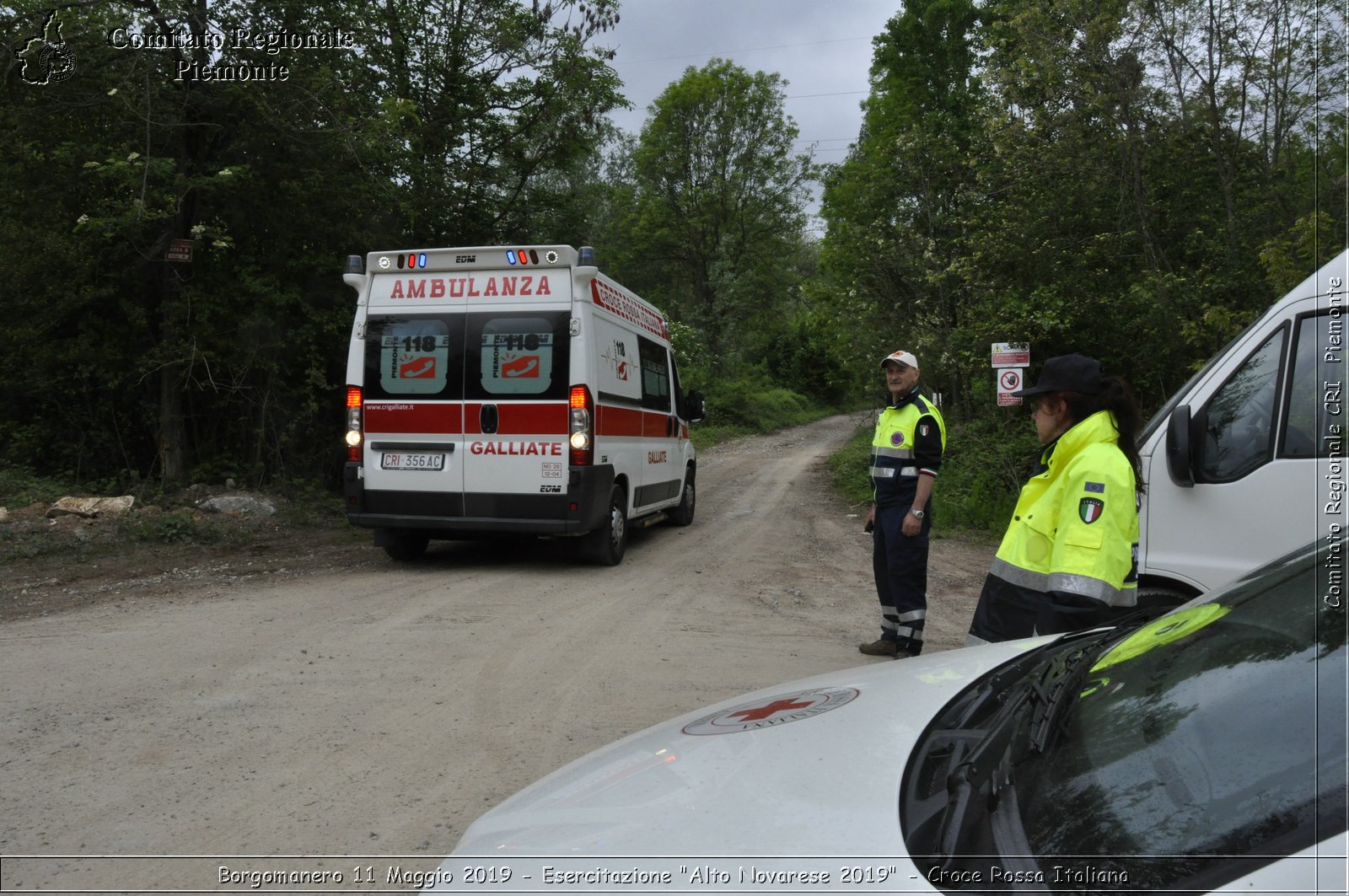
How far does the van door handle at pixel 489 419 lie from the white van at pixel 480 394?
0.4 inches

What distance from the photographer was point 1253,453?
4.09m

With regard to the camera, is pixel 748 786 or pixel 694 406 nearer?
pixel 748 786

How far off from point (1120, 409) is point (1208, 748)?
1.98 m

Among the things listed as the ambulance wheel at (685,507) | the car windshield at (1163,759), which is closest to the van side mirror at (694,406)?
the ambulance wheel at (685,507)

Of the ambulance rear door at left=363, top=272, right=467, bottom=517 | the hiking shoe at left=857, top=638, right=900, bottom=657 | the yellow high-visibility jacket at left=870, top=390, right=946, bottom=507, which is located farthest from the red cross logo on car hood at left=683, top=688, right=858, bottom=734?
the ambulance rear door at left=363, top=272, right=467, bottom=517

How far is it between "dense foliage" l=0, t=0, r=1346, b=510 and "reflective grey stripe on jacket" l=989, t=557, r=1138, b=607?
4376 mm

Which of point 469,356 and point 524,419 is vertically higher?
point 469,356

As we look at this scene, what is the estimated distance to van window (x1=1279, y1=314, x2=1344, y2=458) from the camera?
3781 millimetres

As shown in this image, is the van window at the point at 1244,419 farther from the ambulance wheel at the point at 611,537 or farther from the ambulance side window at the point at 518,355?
the ambulance wheel at the point at 611,537

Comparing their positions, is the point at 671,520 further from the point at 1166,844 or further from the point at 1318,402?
the point at 1166,844

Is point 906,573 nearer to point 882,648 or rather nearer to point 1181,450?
point 882,648

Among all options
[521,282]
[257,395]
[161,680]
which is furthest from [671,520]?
[161,680]

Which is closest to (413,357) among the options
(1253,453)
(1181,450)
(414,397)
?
(414,397)

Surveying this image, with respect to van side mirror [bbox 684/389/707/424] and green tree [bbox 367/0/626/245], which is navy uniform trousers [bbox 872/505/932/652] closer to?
van side mirror [bbox 684/389/707/424]
